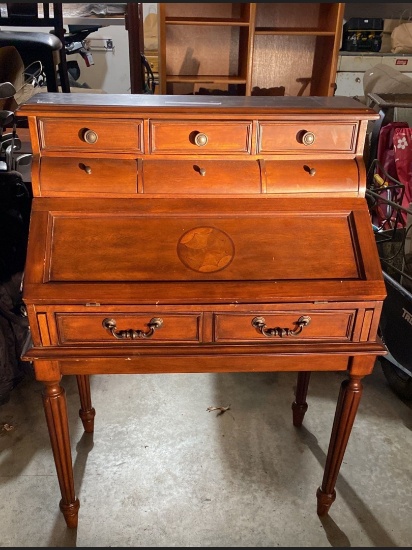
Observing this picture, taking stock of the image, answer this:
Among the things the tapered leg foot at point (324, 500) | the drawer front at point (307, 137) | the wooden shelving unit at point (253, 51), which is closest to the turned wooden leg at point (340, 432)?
the tapered leg foot at point (324, 500)

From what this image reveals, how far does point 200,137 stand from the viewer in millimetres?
1462

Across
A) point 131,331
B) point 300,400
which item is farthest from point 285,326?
point 300,400

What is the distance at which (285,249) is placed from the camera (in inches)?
56.7

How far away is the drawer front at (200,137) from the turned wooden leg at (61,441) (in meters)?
0.77

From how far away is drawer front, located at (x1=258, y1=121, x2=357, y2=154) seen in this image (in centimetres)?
149

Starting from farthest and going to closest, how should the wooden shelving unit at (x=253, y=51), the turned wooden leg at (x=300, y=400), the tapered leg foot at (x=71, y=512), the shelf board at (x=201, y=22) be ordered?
the wooden shelving unit at (x=253, y=51)
the shelf board at (x=201, y=22)
the turned wooden leg at (x=300, y=400)
the tapered leg foot at (x=71, y=512)

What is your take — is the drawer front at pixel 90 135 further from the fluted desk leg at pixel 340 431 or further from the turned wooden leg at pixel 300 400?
the turned wooden leg at pixel 300 400

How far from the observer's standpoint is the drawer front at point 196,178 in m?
1.47

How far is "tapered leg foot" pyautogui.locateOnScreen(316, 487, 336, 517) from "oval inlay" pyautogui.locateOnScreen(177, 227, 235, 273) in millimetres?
946

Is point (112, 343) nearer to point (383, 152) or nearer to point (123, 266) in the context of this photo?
point (123, 266)

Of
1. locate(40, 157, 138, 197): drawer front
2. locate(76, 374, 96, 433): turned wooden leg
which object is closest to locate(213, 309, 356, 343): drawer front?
locate(40, 157, 138, 197): drawer front

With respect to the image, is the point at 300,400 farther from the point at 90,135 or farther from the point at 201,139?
the point at 90,135

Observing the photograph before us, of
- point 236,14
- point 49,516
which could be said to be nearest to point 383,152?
point 236,14

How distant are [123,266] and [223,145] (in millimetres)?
470
